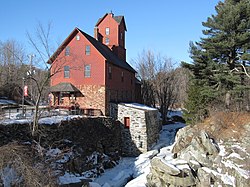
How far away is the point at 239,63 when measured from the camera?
1981cm

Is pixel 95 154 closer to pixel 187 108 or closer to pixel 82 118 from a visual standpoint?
pixel 82 118

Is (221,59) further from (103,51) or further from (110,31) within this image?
(110,31)

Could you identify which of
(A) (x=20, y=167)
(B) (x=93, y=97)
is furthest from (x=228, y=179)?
(B) (x=93, y=97)

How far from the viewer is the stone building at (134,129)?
77.8ft

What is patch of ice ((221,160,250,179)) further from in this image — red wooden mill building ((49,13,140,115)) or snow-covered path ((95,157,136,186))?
red wooden mill building ((49,13,140,115))

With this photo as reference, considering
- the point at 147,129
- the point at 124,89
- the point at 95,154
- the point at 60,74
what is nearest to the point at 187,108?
the point at 147,129

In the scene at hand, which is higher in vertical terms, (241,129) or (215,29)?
(215,29)

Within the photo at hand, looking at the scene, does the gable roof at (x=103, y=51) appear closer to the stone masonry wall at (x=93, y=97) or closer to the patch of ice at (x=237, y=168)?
the stone masonry wall at (x=93, y=97)

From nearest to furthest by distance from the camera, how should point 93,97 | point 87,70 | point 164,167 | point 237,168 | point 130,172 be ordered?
point 237,168 < point 164,167 < point 130,172 < point 93,97 < point 87,70

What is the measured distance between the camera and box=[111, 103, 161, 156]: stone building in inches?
934

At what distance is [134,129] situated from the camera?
2414 cm

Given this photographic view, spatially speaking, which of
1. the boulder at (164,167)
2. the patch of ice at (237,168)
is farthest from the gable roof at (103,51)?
the patch of ice at (237,168)

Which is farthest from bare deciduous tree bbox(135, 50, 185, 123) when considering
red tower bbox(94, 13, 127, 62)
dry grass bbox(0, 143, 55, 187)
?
dry grass bbox(0, 143, 55, 187)

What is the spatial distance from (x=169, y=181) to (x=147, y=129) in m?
10.3
